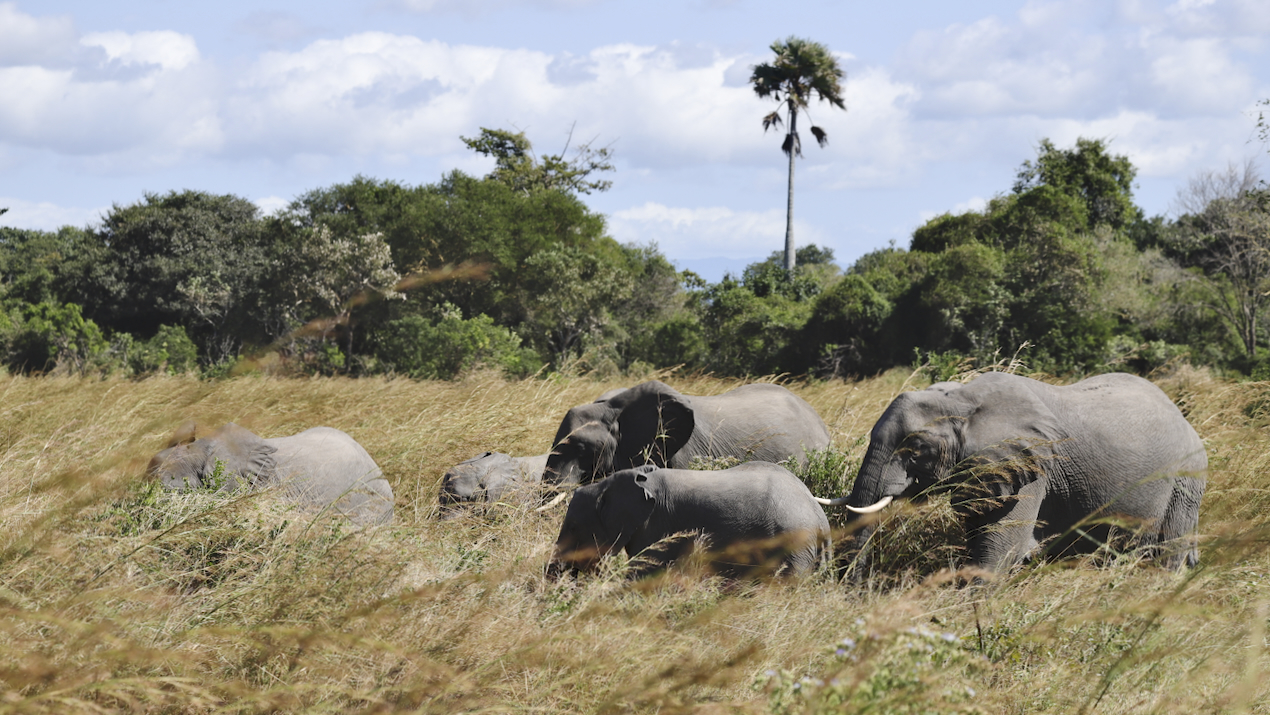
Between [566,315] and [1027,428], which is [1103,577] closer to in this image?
[1027,428]

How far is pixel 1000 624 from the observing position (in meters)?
3.40

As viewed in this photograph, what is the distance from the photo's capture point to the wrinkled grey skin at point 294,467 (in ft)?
17.0

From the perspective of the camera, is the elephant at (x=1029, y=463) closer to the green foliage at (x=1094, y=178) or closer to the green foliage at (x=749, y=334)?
the green foliage at (x=749, y=334)

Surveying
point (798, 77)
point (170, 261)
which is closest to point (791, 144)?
point (798, 77)

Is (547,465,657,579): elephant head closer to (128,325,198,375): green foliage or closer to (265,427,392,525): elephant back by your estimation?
(265,427,392,525): elephant back

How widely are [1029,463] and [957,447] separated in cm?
36

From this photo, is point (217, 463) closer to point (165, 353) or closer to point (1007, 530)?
point (1007, 530)

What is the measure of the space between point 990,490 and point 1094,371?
37.7 ft

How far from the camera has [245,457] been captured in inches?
221

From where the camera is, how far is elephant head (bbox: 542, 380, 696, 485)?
6.66 m

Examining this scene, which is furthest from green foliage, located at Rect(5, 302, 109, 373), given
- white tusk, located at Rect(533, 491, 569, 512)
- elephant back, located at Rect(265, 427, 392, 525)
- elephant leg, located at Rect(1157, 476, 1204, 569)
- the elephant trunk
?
elephant leg, located at Rect(1157, 476, 1204, 569)

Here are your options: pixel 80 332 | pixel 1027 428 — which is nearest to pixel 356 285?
pixel 80 332

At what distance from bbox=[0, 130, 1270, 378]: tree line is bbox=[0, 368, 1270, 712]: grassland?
8.42 m

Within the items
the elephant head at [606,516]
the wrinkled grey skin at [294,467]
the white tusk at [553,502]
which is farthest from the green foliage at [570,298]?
the elephant head at [606,516]
